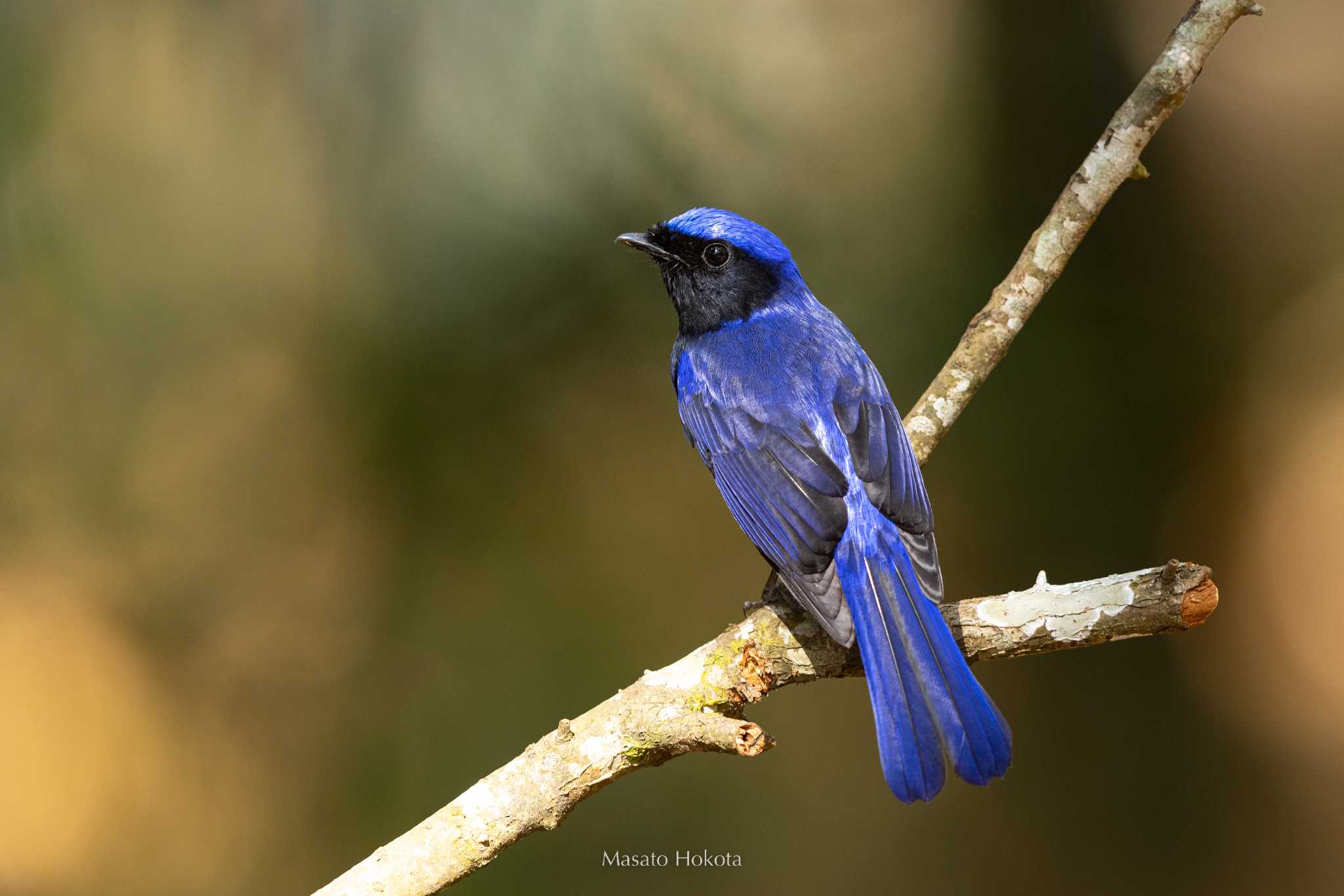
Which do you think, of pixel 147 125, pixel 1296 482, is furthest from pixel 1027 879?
pixel 147 125

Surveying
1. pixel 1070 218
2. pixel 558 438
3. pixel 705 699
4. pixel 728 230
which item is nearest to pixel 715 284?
pixel 728 230

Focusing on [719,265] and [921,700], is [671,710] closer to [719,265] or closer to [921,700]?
[921,700]

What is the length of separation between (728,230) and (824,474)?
93 centimetres

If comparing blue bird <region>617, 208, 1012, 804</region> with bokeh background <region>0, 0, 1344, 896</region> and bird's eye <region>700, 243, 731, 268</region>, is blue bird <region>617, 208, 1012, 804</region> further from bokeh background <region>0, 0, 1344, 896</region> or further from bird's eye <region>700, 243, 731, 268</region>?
bokeh background <region>0, 0, 1344, 896</region>

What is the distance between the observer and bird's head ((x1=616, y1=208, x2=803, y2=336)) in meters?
3.35

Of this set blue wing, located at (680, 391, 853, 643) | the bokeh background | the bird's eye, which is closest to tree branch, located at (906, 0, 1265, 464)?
blue wing, located at (680, 391, 853, 643)

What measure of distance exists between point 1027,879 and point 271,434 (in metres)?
3.55

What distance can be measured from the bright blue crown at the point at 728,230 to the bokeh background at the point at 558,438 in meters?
1.24

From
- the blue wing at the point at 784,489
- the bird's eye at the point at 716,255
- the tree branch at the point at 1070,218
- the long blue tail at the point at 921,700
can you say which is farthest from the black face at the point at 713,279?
the long blue tail at the point at 921,700

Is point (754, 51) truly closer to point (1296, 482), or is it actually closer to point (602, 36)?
point (602, 36)

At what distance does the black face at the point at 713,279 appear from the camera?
132 inches

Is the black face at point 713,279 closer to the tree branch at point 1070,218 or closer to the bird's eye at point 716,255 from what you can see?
the bird's eye at point 716,255

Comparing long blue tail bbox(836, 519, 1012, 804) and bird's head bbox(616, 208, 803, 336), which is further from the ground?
bird's head bbox(616, 208, 803, 336)

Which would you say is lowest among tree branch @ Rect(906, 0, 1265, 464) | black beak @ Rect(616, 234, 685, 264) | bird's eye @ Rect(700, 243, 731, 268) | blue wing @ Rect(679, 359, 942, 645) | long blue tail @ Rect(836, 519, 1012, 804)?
long blue tail @ Rect(836, 519, 1012, 804)
